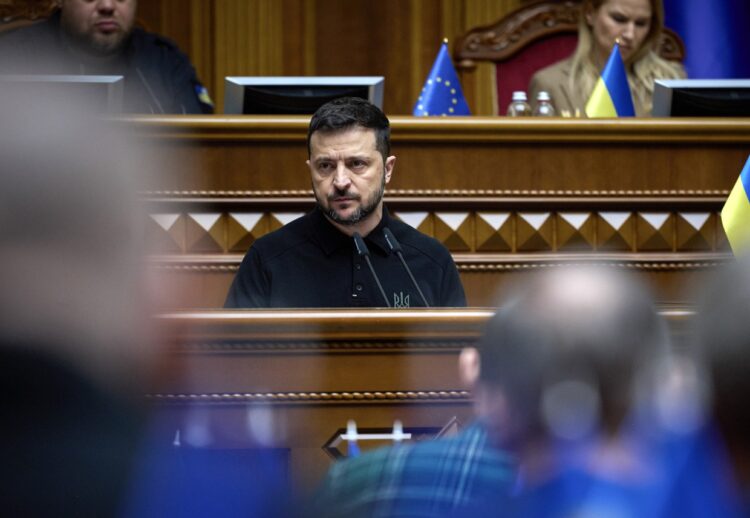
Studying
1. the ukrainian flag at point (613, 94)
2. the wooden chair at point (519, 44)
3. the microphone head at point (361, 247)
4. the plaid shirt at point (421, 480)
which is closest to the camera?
the plaid shirt at point (421, 480)

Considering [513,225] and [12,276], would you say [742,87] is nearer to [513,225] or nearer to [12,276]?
[513,225]

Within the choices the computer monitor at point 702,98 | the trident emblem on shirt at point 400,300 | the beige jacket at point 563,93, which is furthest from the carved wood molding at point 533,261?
the beige jacket at point 563,93

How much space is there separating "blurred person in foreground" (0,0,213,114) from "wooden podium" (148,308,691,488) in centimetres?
210

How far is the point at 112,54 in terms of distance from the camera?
422 cm

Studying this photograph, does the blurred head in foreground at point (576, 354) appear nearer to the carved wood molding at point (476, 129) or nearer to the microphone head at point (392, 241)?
the microphone head at point (392, 241)

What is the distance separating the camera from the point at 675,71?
14.6 ft

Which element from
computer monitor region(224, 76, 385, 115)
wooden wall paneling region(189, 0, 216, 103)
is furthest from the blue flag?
computer monitor region(224, 76, 385, 115)

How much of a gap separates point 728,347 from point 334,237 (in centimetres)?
210

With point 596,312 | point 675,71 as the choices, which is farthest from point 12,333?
point 675,71

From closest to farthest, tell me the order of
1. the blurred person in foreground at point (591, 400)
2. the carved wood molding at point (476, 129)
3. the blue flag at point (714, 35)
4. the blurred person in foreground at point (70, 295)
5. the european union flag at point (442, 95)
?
the blurred person in foreground at point (70, 295) < the blurred person in foreground at point (591, 400) < the carved wood molding at point (476, 129) < the european union flag at point (442, 95) < the blue flag at point (714, 35)

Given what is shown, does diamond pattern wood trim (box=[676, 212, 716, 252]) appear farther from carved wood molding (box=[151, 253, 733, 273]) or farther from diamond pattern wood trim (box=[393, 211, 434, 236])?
diamond pattern wood trim (box=[393, 211, 434, 236])

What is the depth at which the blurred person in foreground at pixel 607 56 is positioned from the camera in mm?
4301

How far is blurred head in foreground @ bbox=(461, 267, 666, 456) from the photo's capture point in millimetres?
1043

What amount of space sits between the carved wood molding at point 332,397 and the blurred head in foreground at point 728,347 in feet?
3.08
